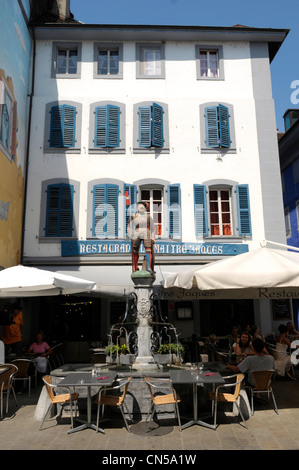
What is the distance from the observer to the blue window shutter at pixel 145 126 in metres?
13.1

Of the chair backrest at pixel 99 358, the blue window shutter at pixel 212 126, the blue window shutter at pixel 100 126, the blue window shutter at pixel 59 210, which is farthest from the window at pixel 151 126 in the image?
the chair backrest at pixel 99 358

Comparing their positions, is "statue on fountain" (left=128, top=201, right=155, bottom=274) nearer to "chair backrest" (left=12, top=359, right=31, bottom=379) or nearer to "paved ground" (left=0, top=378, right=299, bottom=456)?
"chair backrest" (left=12, top=359, right=31, bottom=379)

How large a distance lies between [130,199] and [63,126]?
339 centimetres

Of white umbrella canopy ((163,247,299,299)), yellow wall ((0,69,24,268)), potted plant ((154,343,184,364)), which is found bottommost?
potted plant ((154,343,184,364))

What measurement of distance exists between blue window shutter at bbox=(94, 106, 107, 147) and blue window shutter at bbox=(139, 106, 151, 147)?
1192 millimetres

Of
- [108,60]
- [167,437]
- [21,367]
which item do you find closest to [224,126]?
[108,60]

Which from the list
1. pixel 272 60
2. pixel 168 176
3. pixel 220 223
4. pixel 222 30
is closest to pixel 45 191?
pixel 168 176

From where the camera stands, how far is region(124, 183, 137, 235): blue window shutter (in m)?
12.6

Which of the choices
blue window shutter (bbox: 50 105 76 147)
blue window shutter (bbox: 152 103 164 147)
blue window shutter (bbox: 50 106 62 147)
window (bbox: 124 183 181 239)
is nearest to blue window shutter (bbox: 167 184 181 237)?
window (bbox: 124 183 181 239)

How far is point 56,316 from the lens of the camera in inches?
514

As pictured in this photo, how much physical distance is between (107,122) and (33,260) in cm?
515

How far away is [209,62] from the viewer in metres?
14.2

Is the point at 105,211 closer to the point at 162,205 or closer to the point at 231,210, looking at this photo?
the point at 162,205
